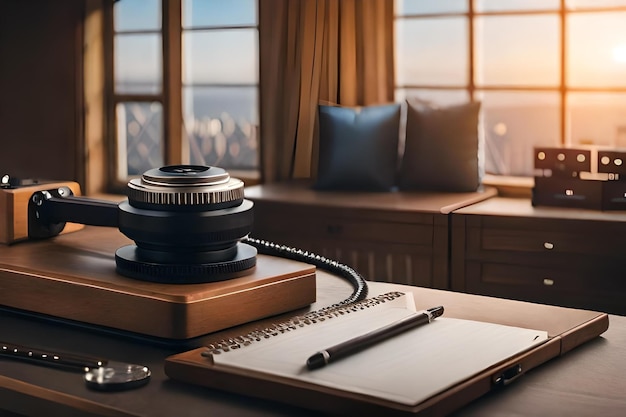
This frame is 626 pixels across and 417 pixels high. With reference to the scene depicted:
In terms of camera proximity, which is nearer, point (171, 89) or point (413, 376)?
point (413, 376)

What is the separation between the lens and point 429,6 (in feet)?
16.2

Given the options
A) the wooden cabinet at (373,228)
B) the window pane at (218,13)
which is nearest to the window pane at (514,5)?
the wooden cabinet at (373,228)

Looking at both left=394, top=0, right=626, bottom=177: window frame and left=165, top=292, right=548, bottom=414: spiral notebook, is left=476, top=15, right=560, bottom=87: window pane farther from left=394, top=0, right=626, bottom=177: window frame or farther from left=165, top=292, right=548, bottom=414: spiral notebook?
left=165, top=292, right=548, bottom=414: spiral notebook

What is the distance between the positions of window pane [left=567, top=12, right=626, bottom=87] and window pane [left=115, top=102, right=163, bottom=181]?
2.51 metres

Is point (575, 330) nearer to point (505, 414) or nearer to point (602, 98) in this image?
point (505, 414)

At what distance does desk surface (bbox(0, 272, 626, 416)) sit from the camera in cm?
123

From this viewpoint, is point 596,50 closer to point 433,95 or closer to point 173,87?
point 433,95

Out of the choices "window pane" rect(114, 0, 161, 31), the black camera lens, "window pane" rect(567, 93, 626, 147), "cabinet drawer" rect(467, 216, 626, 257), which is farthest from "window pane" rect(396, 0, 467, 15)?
the black camera lens

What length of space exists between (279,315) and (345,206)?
8.42 feet

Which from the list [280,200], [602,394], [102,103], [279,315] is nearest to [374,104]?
[280,200]

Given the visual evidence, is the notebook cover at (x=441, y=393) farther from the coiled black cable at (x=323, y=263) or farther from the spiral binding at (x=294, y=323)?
the coiled black cable at (x=323, y=263)

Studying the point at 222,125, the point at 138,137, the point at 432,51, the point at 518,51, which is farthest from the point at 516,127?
the point at 138,137

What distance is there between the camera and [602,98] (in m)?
4.54

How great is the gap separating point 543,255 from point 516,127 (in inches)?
42.1
